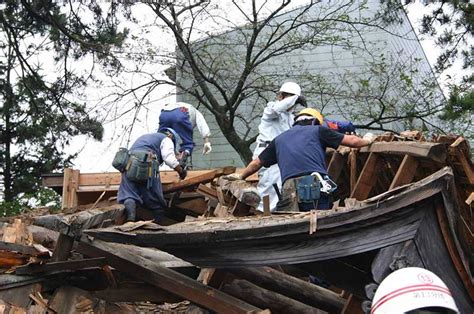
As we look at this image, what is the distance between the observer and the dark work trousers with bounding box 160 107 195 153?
35.0 feet

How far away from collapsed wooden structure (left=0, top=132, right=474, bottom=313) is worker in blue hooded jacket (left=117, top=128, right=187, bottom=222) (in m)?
1.85

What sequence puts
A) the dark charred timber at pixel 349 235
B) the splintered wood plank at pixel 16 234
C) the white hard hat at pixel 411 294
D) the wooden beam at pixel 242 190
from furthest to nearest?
the wooden beam at pixel 242 190 → the splintered wood plank at pixel 16 234 → the dark charred timber at pixel 349 235 → the white hard hat at pixel 411 294

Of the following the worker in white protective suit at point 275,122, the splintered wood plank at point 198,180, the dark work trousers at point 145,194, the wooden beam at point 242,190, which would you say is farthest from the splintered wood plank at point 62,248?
the splintered wood plank at point 198,180

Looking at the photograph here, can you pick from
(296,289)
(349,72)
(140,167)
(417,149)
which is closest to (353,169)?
(417,149)

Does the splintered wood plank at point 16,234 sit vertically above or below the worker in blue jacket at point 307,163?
below

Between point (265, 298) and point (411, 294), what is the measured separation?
2.93 meters

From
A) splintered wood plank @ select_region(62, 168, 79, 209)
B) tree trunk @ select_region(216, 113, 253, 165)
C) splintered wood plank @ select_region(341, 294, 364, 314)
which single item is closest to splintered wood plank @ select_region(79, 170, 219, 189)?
splintered wood plank @ select_region(62, 168, 79, 209)

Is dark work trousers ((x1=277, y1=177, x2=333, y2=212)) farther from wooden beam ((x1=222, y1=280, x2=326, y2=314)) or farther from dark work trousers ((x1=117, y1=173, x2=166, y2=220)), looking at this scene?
dark work trousers ((x1=117, y1=173, x2=166, y2=220))

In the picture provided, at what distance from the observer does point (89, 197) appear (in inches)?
418

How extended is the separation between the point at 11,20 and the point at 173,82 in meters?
5.07

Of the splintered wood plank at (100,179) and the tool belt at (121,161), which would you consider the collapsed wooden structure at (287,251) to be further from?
the splintered wood plank at (100,179)

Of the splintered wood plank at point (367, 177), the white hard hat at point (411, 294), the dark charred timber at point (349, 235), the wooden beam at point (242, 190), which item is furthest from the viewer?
the wooden beam at point (242, 190)

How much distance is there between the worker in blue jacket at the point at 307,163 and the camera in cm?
664

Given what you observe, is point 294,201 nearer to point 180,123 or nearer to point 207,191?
point 207,191
